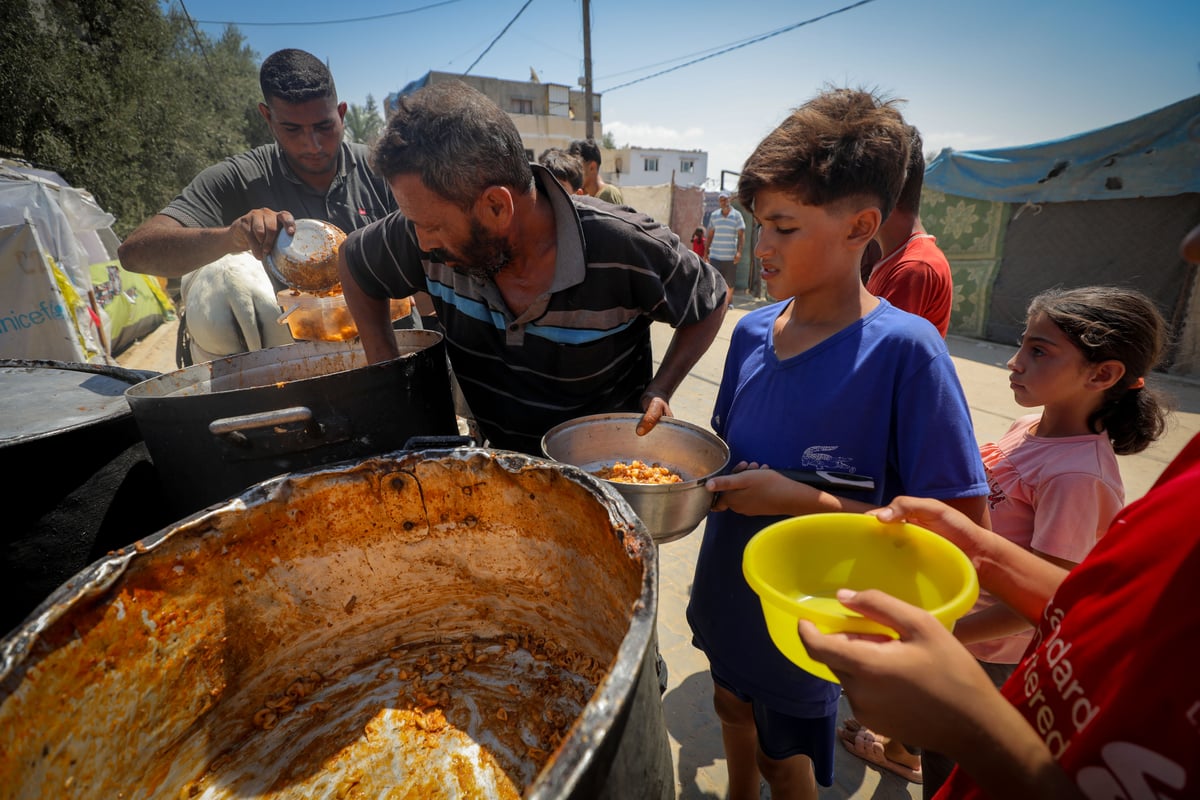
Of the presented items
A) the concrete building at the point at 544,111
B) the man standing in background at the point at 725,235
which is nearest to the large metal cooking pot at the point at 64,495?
the man standing in background at the point at 725,235

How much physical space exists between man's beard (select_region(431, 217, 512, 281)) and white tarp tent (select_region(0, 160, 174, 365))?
15.9 ft

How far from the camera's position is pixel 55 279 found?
573 centimetres

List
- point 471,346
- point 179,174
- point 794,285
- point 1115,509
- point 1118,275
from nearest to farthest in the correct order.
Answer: point 794,285, point 1115,509, point 471,346, point 1118,275, point 179,174

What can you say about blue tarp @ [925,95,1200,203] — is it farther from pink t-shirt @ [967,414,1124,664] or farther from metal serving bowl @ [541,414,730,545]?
metal serving bowl @ [541,414,730,545]

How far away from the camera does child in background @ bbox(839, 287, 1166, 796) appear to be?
1.54 metres

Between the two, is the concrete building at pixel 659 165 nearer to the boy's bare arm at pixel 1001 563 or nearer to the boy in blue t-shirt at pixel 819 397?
the boy in blue t-shirt at pixel 819 397

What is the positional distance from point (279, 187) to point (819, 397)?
2.89 metres

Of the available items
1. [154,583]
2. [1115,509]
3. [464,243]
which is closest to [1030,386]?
[1115,509]

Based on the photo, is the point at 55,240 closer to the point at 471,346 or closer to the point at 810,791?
the point at 471,346

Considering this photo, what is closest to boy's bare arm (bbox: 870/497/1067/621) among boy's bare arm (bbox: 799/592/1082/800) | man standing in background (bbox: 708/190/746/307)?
boy's bare arm (bbox: 799/592/1082/800)

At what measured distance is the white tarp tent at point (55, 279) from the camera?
551 cm

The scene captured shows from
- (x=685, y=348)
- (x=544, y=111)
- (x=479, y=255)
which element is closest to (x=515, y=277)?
(x=479, y=255)

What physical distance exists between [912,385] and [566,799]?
113 centimetres

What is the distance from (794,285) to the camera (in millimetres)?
1435
